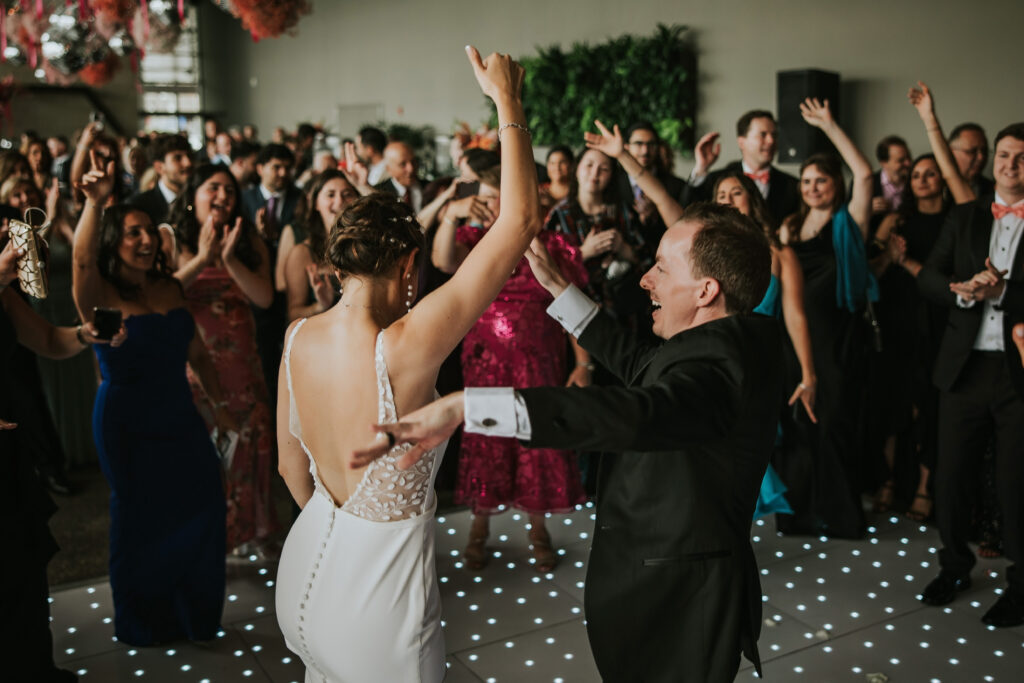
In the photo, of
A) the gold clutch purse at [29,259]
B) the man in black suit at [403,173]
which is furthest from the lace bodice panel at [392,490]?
the man in black suit at [403,173]

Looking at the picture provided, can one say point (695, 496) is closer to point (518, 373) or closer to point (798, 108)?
point (518, 373)

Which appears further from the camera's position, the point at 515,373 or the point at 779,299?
the point at 779,299

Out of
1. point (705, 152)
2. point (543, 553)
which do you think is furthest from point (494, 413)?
point (705, 152)

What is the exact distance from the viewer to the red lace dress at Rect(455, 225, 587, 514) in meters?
3.63

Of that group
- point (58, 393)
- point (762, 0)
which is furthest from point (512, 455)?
point (762, 0)

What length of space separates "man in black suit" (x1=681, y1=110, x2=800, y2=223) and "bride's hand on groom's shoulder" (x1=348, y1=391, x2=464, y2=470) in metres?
3.50

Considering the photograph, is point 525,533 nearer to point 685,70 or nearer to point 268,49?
point 685,70

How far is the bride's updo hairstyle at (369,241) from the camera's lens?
5.66 ft

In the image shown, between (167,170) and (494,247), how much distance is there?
3777 mm

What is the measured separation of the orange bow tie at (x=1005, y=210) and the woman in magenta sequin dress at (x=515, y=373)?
152cm

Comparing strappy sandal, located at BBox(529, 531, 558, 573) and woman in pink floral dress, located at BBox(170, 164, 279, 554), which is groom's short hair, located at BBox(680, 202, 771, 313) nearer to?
strappy sandal, located at BBox(529, 531, 558, 573)

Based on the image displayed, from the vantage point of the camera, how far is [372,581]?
1.70 m

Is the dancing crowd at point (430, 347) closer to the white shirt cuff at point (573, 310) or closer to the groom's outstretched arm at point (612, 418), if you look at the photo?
the white shirt cuff at point (573, 310)

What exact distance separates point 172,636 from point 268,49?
15439 mm
